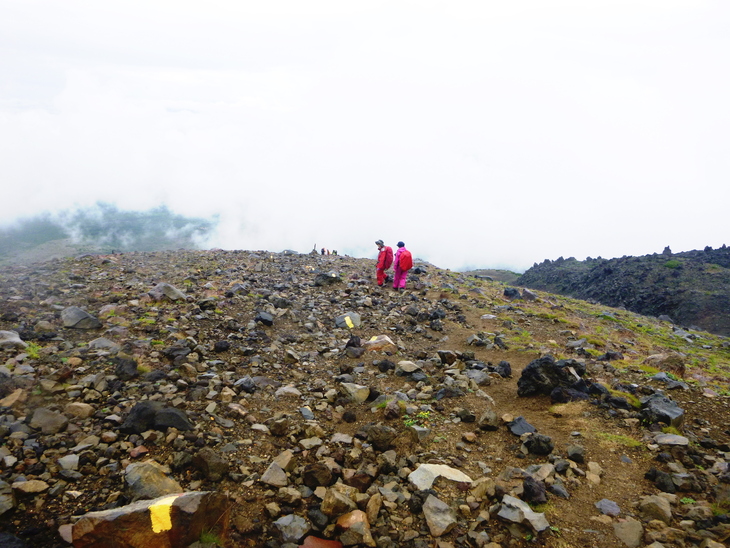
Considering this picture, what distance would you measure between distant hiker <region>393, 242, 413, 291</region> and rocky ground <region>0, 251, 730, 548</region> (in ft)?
18.2

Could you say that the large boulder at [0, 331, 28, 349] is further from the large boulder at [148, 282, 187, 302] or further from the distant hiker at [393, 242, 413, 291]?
the distant hiker at [393, 242, 413, 291]

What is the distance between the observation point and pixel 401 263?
1591cm

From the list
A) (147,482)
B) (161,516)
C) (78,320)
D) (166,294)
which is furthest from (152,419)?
(166,294)

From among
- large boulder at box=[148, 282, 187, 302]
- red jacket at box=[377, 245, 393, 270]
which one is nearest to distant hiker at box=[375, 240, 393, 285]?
red jacket at box=[377, 245, 393, 270]

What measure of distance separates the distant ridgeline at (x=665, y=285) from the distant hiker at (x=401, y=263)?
80.8 ft

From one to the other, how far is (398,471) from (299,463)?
128cm

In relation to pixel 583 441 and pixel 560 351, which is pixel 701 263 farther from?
pixel 583 441

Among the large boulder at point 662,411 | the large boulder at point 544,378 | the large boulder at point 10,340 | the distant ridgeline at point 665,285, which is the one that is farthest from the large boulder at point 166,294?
the distant ridgeline at point 665,285

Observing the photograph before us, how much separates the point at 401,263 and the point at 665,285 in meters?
30.9

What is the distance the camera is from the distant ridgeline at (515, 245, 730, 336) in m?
29.1

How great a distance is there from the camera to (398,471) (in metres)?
4.95

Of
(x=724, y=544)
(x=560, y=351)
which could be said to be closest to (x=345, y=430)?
(x=724, y=544)

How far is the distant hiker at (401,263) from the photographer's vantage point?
15.8 meters

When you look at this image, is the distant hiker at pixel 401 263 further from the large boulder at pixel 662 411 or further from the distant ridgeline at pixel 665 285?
the distant ridgeline at pixel 665 285
